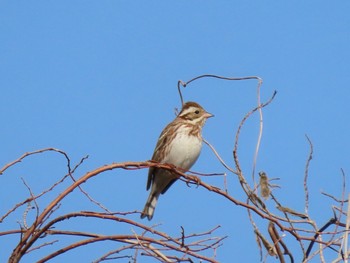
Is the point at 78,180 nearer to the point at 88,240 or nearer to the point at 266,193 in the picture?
the point at 88,240

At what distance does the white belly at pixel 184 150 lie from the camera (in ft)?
24.8

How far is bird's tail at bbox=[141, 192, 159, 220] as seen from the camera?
7547 millimetres

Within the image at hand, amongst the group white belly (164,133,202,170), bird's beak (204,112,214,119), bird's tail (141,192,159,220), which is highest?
bird's beak (204,112,214,119)

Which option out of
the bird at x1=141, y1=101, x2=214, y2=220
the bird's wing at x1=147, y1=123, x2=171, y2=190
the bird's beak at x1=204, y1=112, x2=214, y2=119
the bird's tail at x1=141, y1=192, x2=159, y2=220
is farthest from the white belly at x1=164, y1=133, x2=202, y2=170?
the bird's tail at x1=141, y1=192, x2=159, y2=220

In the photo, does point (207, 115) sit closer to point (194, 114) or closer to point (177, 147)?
point (194, 114)

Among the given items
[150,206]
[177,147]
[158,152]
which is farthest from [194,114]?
[150,206]

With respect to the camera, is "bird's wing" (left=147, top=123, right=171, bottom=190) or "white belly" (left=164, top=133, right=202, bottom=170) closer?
"white belly" (left=164, top=133, right=202, bottom=170)

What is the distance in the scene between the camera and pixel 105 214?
142 inches

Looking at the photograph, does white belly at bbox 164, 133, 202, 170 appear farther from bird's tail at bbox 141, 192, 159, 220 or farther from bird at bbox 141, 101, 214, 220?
bird's tail at bbox 141, 192, 159, 220

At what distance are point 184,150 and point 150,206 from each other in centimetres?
67

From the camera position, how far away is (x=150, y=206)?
7.65 meters

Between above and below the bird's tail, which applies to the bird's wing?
above

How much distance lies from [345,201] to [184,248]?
1008mm

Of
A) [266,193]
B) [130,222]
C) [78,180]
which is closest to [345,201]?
[266,193]
